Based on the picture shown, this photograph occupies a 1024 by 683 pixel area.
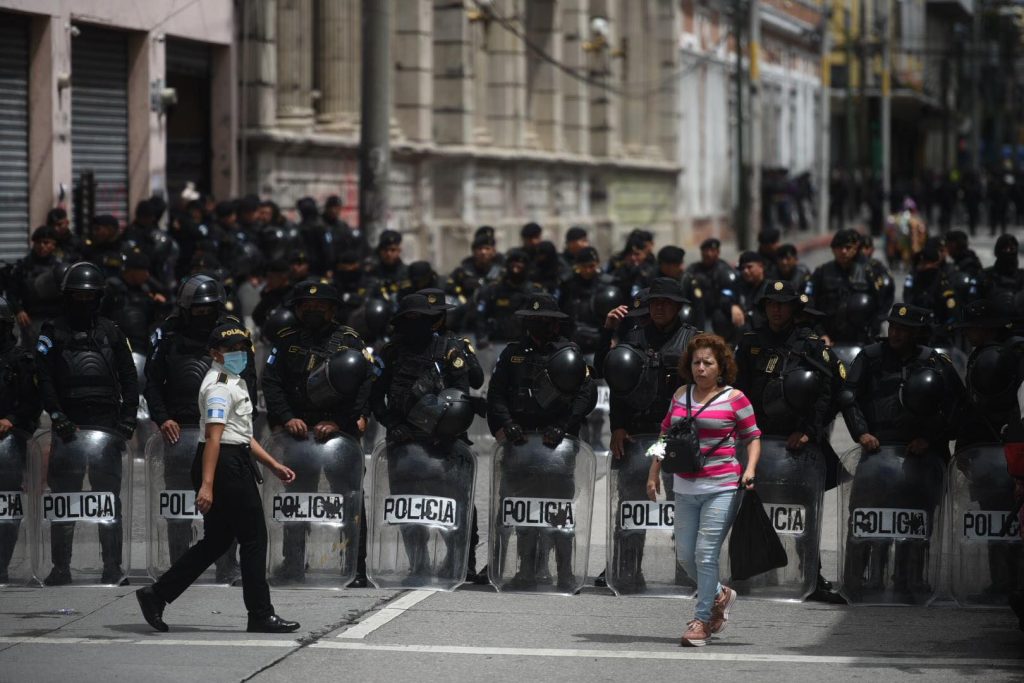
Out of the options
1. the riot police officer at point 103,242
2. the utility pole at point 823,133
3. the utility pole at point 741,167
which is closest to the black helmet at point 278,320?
the riot police officer at point 103,242

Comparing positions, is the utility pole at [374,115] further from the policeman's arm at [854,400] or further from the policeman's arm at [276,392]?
the policeman's arm at [854,400]

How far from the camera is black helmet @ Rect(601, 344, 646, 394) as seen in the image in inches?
413

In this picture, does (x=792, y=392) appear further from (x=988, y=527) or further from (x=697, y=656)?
(x=697, y=656)

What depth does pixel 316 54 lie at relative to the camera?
26.9 m

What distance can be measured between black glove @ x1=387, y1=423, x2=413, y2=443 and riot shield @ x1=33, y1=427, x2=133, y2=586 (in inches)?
55.8

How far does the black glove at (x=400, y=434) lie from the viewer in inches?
408

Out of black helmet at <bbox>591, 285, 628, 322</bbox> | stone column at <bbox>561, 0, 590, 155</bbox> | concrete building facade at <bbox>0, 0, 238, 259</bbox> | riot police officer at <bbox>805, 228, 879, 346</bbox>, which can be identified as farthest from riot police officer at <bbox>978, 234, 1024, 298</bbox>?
stone column at <bbox>561, 0, 590, 155</bbox>

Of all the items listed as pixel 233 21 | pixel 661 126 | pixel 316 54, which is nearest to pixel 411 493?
pixel 233 21

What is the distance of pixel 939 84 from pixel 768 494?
78.4m

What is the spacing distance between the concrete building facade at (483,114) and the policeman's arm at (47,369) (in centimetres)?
1350

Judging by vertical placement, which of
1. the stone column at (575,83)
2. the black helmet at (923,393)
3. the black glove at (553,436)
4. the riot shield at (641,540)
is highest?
the stone column at (575,83)

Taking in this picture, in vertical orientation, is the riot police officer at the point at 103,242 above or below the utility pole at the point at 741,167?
below

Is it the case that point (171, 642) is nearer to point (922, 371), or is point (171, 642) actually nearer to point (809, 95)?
point (922, 371)

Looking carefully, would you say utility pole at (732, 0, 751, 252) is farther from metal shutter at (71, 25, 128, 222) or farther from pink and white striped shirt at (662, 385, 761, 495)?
pink and white striped shirt at (662, 385, 761, 495)
